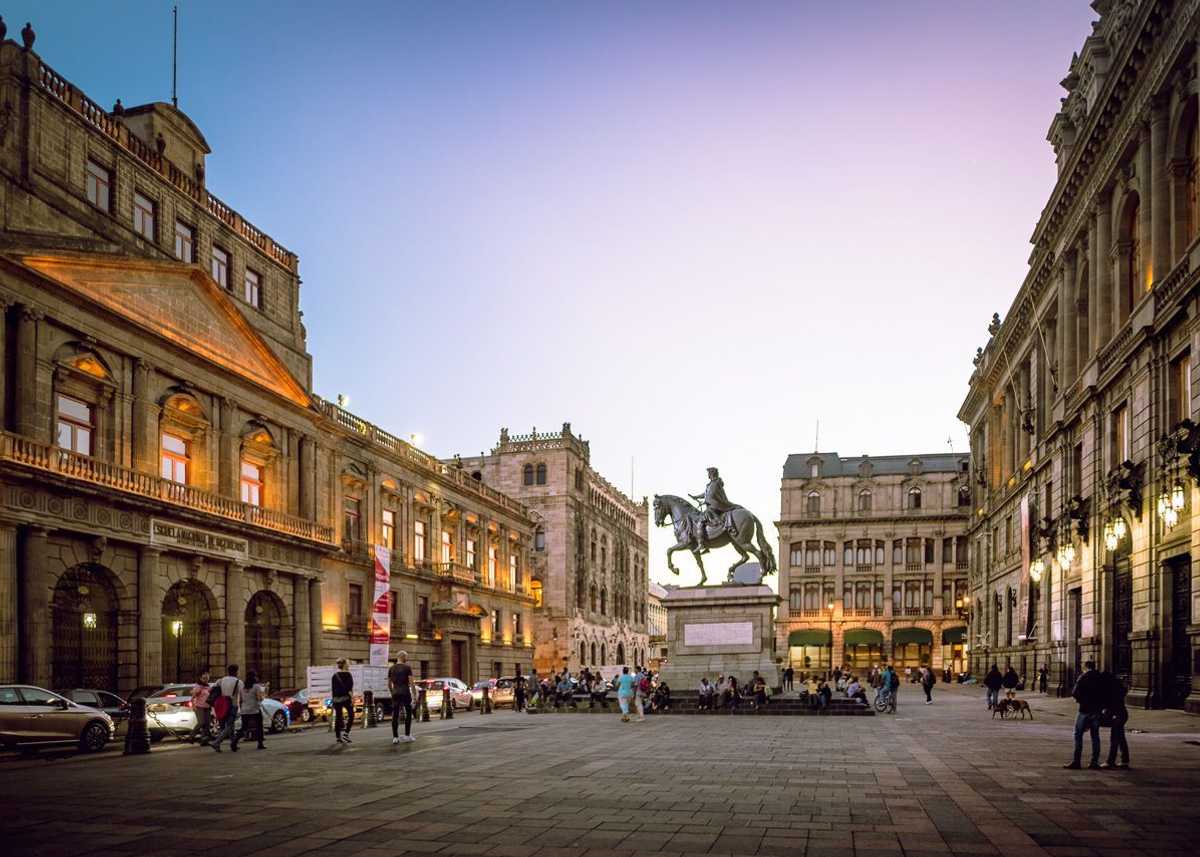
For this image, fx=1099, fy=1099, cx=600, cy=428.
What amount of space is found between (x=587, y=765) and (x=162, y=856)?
9.07 m

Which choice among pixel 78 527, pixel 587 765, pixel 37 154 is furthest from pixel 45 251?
pixel 587 765

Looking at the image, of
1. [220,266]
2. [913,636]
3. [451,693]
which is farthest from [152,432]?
[913,636]

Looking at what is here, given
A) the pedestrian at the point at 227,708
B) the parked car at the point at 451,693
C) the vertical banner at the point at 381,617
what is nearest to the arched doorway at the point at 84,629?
the vertical banner at the point at 381,617

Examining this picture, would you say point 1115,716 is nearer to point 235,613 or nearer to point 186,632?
point 235,613

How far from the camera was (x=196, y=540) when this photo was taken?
37.2 metres

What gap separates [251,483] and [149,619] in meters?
→ 9.94

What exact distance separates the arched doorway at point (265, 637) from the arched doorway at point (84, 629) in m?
8.72

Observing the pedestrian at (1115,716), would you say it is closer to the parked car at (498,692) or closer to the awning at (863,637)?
the parked car at (498,692)

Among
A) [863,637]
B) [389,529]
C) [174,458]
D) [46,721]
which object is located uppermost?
[174,458]

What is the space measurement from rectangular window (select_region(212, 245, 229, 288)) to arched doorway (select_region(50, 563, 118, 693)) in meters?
13.3

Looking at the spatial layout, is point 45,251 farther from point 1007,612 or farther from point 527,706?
point 1007,612

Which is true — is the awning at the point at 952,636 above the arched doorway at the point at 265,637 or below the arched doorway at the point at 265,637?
below

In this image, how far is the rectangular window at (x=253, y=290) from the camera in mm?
44344

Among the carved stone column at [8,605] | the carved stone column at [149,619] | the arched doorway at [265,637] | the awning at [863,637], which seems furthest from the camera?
the awning at [863,637]
